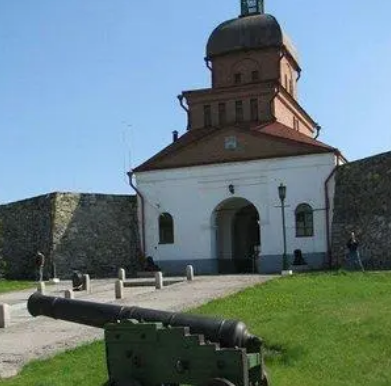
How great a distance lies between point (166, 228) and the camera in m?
33.9

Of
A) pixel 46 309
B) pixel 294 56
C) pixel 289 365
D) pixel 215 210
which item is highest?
pixel 294 56

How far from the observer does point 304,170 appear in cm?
3092

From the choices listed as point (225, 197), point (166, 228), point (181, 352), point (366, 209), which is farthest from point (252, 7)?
point (181, 352)

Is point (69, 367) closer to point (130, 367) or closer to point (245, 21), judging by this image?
point (130, 367)

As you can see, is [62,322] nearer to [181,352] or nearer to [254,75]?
[181,352]

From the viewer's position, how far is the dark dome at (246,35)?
35938 mm

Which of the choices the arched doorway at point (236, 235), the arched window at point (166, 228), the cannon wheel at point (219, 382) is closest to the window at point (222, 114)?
the arched doorway at point (236, 235)

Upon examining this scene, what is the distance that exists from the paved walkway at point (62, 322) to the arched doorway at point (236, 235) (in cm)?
891

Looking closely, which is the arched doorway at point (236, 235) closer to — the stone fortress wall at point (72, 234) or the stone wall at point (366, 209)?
the stone fortress wall at point (72, 234)

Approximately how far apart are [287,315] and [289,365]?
11.2ft

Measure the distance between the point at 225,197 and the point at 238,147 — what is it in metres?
2.21

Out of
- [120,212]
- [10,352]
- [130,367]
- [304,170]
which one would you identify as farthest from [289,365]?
[120,212]

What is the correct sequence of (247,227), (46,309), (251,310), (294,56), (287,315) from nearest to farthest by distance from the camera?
(46,309)
(287,315)
(251,310)
(247,227)
(294,56)

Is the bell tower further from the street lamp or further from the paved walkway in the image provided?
the paved walkway
